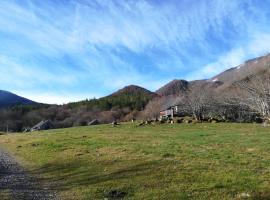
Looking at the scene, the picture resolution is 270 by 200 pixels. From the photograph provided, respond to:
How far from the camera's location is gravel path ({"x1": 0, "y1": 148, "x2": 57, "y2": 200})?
14.6 m

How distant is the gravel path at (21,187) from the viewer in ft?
48.0

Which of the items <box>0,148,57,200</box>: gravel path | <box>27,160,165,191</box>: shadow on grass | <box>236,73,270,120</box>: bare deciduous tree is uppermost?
<box>236,73,270,120</box>: bare deciduous tree

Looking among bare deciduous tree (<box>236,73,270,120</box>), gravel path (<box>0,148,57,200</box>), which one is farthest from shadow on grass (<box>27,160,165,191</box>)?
bare deciduous tree (<box>236,73,270,120</box>)

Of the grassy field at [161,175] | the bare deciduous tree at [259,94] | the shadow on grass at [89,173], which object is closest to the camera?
the grassy field at [161,175]

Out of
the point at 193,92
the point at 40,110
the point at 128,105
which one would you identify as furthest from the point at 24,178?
the point at 40,110

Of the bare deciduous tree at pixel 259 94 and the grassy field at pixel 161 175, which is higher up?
the bare deciduous tree at pixel 259 94

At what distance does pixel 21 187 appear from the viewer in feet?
54.7

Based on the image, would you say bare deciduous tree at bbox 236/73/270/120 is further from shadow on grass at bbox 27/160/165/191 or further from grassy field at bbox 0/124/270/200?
shadow on grass at bbox 27/160/165/191

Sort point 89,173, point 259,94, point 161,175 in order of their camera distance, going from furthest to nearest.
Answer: point 259,94 < point 89,173 < point 161,175

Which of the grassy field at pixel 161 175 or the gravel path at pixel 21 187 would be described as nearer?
the grassy field at pixel 161 175

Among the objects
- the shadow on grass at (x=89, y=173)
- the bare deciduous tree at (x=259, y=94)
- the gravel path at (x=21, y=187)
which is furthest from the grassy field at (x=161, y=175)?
the bare deciduous tree at (x=259, y=94)

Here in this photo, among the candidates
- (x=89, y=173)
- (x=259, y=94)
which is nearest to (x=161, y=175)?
(x=89, y=173)

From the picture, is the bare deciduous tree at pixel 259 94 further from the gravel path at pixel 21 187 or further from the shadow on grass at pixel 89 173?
the gravel path at pixel 21 187

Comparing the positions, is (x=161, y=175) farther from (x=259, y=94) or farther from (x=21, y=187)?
(x=259, y=94)
